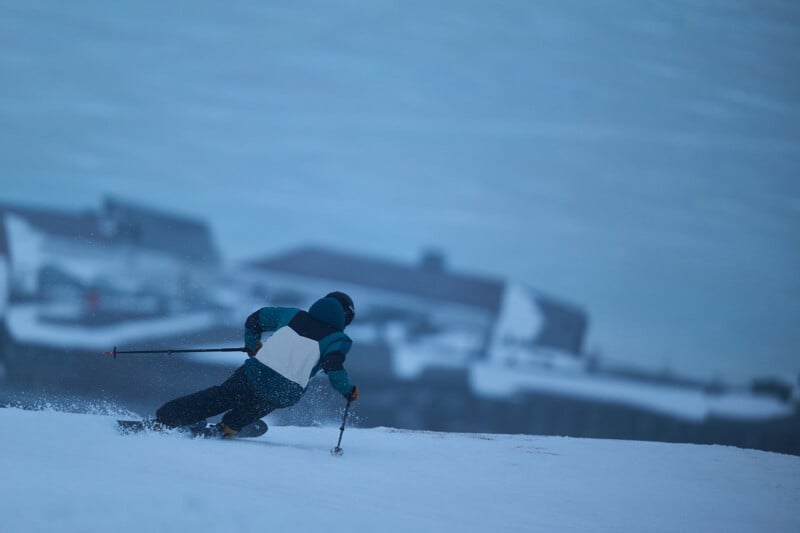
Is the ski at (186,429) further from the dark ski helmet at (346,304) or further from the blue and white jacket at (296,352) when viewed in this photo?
the dark ski helmet at (346,304)

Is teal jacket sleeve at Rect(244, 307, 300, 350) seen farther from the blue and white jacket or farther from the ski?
the ski

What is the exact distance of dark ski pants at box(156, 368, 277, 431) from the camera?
16.7 feet

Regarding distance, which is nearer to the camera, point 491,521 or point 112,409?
point 491,521

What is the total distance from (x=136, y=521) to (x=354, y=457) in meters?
2.25

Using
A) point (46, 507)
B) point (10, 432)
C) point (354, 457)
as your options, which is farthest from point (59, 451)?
point (354, 457)

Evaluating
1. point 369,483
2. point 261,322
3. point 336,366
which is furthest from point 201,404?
point 369,483

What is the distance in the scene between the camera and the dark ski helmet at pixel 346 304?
17.5 feet

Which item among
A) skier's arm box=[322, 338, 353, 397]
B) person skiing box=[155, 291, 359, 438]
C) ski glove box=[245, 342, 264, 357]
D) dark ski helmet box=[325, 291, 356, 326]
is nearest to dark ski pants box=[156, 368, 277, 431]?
person skiing box=[155, 291, 359, 438]

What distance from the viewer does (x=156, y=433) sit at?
5016 millimetres

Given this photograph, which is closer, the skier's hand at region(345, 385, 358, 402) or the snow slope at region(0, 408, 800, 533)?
the snow slope at region(0, 408, 800, 533)

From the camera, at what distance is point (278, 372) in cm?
518

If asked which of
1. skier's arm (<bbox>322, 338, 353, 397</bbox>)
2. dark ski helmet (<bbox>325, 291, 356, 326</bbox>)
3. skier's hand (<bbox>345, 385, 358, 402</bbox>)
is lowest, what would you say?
skier's hand (<bbox>345, 385, 358, 402</bbox>)

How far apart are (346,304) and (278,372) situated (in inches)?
23.4

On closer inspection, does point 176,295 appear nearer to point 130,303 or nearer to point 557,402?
point 130,303
